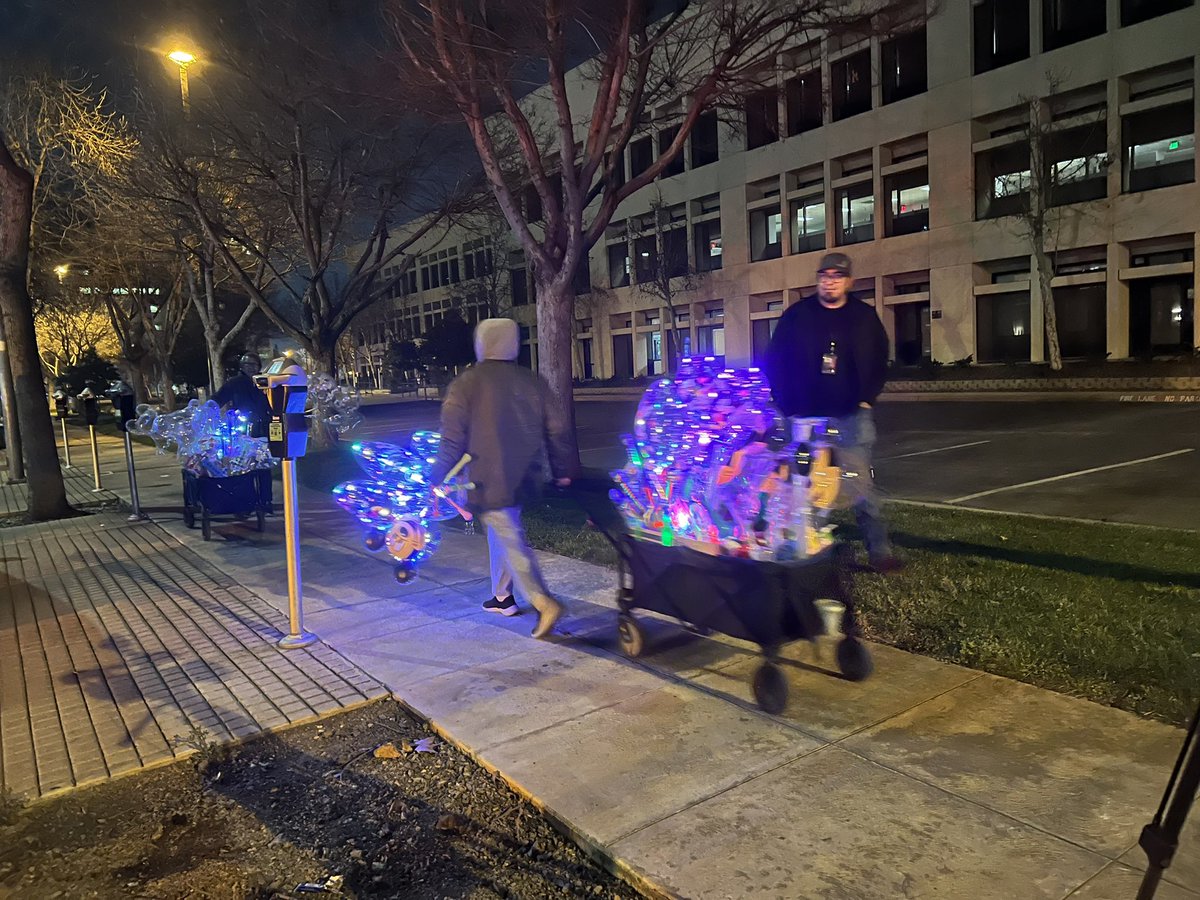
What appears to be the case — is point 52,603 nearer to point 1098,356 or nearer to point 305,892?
point 305,892

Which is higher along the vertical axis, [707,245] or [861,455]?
[707,245]

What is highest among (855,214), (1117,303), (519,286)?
(519,286)

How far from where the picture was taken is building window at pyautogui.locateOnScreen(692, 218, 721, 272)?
38250 millimetres

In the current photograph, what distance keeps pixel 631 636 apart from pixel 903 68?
100 ft

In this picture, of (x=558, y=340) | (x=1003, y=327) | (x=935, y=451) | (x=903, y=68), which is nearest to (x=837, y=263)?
(x=558, y=340)

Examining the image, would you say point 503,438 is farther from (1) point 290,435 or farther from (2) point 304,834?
(2) point 304,834

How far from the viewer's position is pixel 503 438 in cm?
502

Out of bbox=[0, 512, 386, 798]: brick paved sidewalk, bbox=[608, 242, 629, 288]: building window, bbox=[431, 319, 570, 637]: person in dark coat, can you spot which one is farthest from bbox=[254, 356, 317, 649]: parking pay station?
bbox=[608, 242, 629, 288]: building window

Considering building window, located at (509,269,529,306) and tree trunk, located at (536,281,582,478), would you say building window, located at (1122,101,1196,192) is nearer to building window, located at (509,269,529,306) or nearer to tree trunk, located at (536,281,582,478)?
tree trunk, located at (536,281,582,478)

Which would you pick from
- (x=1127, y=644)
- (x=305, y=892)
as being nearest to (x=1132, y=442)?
(x=1127, y=644)

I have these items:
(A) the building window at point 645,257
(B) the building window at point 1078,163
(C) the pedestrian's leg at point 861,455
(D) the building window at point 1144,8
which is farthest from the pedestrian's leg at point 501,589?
(A) the building window at point 645,257

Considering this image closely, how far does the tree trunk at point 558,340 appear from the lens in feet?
36.9

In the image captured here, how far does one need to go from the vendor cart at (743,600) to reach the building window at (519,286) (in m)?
48.1

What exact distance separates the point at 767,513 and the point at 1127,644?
2022mm
